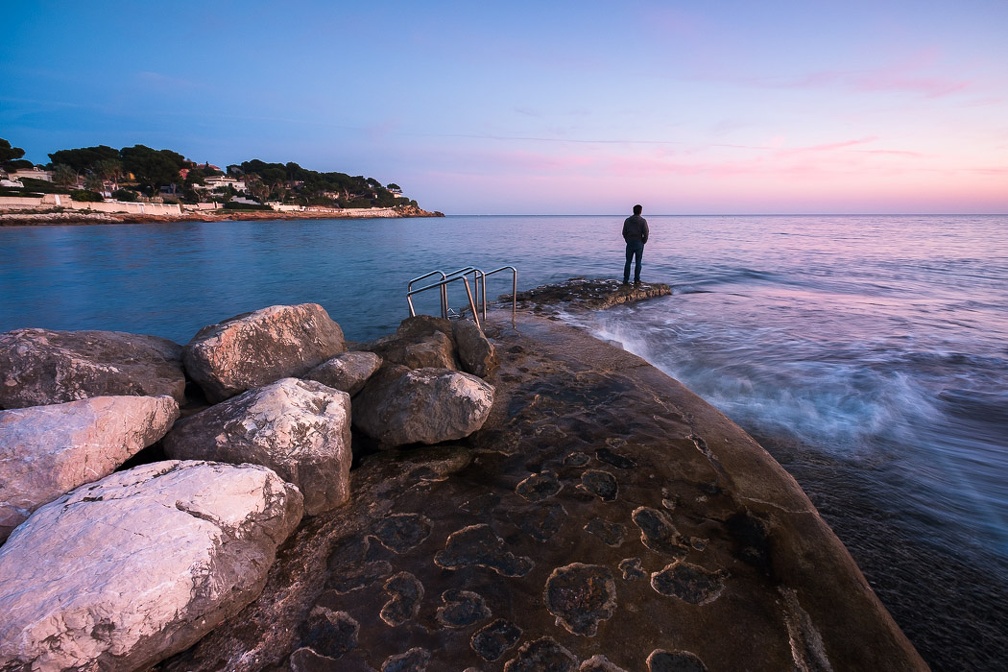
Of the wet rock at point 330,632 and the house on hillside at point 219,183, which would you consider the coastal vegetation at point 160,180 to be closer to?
the house on hillside at point 219,183

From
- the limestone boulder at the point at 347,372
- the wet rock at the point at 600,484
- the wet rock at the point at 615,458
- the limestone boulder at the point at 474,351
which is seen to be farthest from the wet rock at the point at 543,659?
the limestone boulder at the point at 474,351

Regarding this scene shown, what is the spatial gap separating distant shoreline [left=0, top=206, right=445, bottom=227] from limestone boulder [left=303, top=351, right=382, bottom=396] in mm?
61281

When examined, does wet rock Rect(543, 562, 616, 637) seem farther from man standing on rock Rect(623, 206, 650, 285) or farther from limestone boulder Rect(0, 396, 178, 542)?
man standing on rock Rect(623, 206, 650, 285)

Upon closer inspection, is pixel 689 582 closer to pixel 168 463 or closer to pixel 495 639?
pixel 495 639

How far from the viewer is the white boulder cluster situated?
1.91 meters

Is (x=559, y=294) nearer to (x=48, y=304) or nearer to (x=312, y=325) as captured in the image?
(x=312, y=325)

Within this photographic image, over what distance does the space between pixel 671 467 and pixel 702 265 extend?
20.6 meters

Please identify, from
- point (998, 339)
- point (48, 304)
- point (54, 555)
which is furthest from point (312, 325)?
point (48, 304)

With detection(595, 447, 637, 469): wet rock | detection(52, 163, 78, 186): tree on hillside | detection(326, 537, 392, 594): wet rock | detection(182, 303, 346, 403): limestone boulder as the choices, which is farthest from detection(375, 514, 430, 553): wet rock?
detection(52, 163, 78, 186): tree on hillside

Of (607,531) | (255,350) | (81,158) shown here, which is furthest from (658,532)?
(81,158)

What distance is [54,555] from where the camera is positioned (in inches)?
79.2

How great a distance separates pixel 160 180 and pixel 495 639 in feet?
308

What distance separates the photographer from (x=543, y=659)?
2037 millimetres

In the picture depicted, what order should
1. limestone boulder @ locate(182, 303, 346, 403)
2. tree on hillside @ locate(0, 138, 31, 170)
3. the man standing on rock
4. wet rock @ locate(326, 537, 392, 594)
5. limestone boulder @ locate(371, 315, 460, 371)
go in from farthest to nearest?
tree on hillside @ locate(0, 138, 31, 170) → the man standing on rock → limestone boulder @ locate(371, 315, 460, 371) → limestone boulder @ locate(182, 303, 346, 403) → wet rock @ locate(326, 537, 392, 594)
